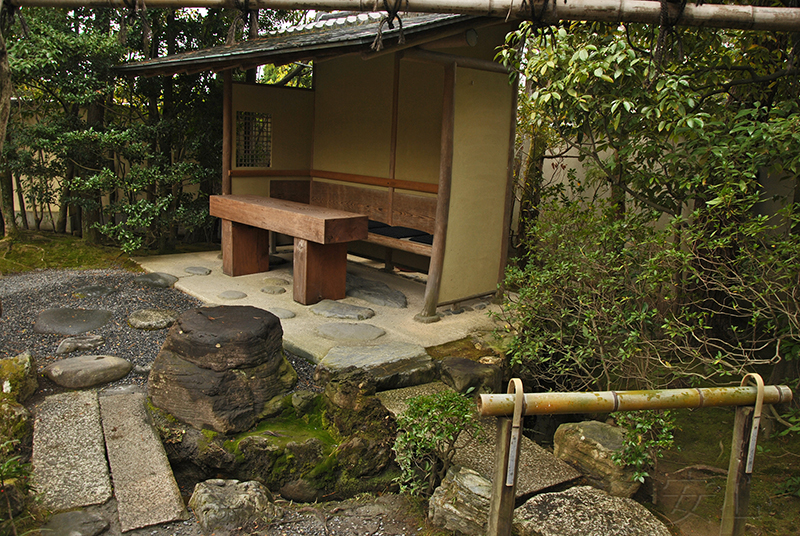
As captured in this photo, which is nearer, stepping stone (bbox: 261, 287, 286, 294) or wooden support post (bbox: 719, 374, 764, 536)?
wooden support post (bbox: 719, 374, 764, 536)

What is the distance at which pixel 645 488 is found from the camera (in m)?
3.99

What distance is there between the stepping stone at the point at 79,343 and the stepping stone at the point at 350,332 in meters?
1.98

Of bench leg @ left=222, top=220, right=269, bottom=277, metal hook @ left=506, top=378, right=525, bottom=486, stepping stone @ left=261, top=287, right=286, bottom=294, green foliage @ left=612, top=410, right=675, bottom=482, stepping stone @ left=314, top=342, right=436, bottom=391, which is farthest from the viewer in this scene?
bench leg @ left=222, top=220, right=269, bottom=277

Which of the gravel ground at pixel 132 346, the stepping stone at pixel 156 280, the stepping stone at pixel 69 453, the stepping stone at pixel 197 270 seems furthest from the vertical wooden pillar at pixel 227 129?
the stepping stone at pixel 69 453

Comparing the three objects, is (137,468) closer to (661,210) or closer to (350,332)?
(350,332)

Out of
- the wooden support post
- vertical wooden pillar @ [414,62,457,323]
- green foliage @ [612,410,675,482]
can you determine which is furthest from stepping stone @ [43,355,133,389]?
the wooden support post

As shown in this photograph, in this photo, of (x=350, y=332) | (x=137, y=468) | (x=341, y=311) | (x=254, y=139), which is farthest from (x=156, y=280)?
(x=137, y=468)

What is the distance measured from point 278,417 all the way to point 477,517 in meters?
1.73

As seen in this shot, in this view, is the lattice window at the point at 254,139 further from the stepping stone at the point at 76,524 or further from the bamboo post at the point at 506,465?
the bamboo post at the point at 506,465

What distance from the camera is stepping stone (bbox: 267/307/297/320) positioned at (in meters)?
6.08

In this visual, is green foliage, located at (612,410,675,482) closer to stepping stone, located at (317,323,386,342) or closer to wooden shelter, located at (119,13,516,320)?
stepping stone, located at (317,323,386,342)

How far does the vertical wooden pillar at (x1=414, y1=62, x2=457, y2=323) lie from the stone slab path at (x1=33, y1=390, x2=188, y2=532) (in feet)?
9.75

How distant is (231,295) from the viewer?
6.72m

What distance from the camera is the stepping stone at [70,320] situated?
556 centimetres
